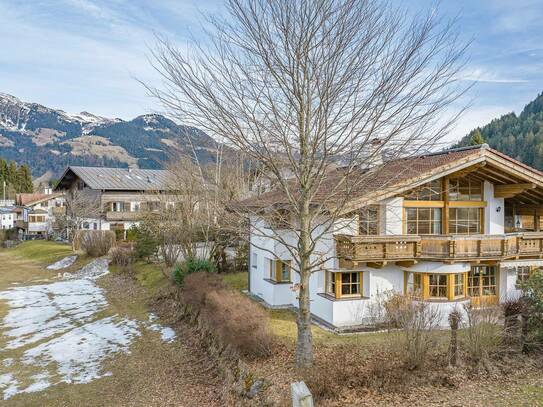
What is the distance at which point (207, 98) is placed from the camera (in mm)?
9742

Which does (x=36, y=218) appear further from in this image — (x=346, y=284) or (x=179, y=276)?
(x=346, y=284)

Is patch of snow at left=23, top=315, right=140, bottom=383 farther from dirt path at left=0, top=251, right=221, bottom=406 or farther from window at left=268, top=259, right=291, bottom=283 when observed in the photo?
window at left=268, top=259, right=291, bottom=283

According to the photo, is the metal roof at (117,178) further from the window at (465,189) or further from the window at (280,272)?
the window at (465,189)

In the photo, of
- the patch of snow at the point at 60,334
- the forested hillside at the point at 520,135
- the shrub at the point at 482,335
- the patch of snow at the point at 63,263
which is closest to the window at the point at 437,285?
the shrub at the point at 482,335

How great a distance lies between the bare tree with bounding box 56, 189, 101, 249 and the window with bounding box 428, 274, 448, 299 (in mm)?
37083

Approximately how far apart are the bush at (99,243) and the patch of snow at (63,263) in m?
1.46

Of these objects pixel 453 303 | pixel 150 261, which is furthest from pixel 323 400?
pixel 150 261

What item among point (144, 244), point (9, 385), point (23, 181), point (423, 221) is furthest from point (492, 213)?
point (23, 181)

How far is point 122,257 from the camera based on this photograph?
1331 inches

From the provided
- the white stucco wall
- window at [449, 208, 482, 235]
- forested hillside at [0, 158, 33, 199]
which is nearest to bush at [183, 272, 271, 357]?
window at [449, 208, 482, 235]

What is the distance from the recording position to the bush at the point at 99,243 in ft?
124

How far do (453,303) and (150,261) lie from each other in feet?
79.8

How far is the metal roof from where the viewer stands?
161 feet

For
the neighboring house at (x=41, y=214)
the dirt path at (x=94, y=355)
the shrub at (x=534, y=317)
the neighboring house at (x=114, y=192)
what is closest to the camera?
the shrub at (x=534, y=317)
